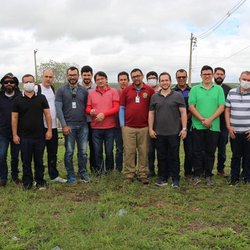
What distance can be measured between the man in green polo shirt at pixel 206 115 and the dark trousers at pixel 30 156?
2901 millimetres

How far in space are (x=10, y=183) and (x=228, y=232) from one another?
14.2 ft

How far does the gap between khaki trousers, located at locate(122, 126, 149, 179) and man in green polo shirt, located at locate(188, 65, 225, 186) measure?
3.13 ft

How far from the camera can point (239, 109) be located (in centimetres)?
663

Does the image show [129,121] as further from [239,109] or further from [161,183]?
[239,109]

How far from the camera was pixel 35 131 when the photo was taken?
648 centimetres

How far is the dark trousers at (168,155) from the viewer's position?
6707 millimetres

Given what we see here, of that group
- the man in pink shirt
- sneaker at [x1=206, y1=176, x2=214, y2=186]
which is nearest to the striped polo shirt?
sneaker at [x1=206, y1=176, x2=214, y2=186]

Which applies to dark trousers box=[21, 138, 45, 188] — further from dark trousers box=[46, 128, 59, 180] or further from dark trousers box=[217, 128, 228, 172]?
dark trousers box=[217, 128, 228, 172]

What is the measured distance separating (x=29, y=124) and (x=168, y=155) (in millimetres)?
2649

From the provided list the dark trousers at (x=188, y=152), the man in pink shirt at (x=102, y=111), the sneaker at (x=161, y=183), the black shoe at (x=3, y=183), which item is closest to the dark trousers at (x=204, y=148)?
the dark trousers at (x=188, y=152)

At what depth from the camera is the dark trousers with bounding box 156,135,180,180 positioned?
22.0 ft

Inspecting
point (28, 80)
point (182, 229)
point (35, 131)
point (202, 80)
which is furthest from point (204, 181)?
point (28, 80)

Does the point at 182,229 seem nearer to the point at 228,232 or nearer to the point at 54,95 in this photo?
the point at 228,232

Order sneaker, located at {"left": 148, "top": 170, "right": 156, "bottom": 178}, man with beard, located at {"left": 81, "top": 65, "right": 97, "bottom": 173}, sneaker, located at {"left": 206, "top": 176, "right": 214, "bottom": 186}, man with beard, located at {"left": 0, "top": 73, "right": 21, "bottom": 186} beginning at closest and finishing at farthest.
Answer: man with beard, located at {"left": 0, "top": 73, "right": 21, "bottom": 186}, sneaker, located at {"left": 206, "top": 176, "right": 214, "bottom": 186}, man with beard, located at {"left": 81, "top": 65, "right": 97, "bottom": 173}, sneaker, located at {"left": 148, "top": 170, "right": 156, "bottom": 178}
